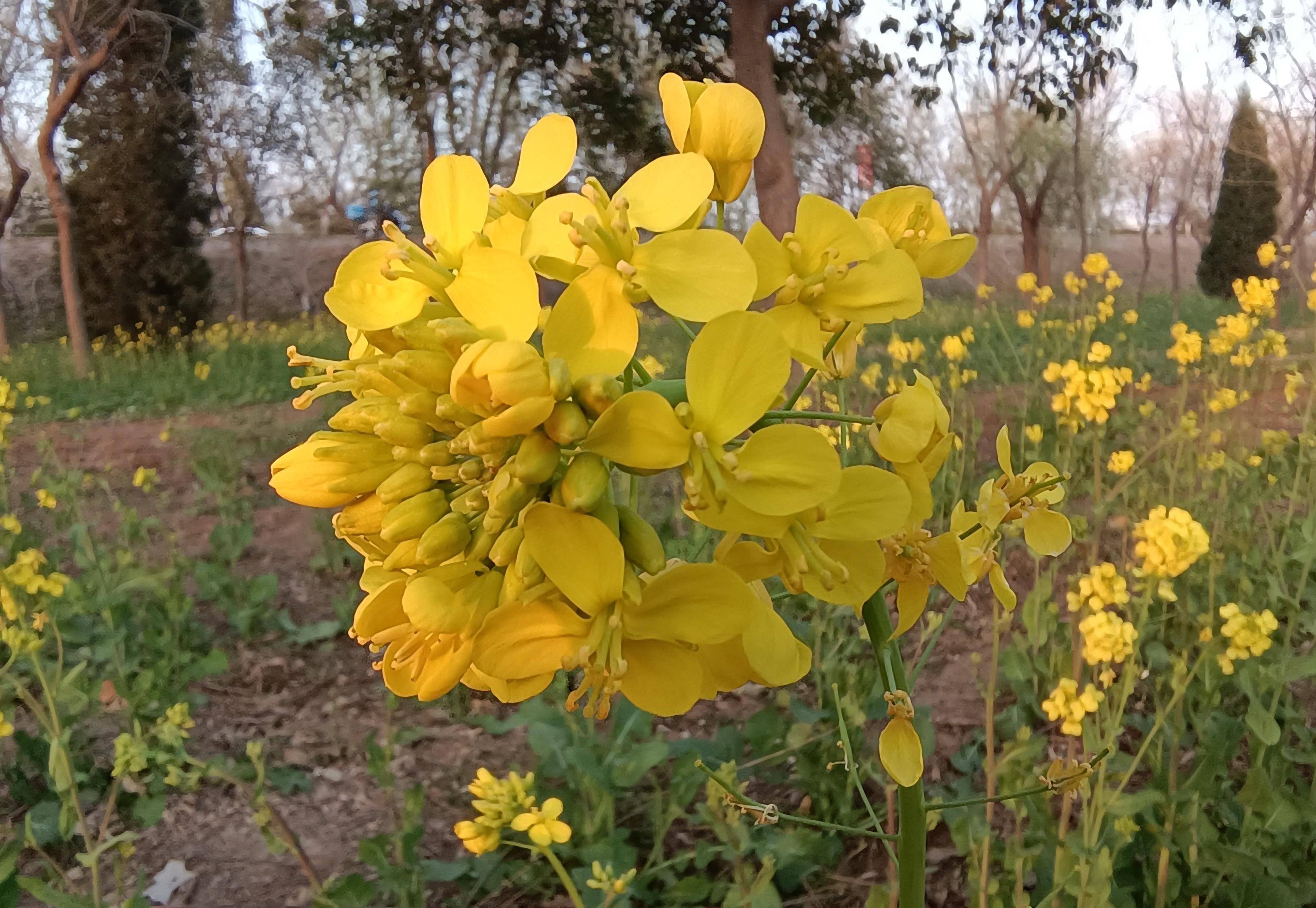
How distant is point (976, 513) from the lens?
0.61 metres

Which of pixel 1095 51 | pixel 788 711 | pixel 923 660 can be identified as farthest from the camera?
pixel 1095 51

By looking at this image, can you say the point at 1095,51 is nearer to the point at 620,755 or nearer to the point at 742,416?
the point at 620,755

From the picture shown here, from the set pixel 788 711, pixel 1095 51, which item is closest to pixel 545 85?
pixel 1095 51

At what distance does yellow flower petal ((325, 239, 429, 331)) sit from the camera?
20.9 inches

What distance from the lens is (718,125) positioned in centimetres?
57

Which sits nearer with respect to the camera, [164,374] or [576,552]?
[576,552]

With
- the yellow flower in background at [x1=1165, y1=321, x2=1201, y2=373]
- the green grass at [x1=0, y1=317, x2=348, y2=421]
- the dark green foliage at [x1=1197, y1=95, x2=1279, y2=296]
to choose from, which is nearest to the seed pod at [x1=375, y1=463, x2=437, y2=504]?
the yellow flower in background at [x1=1165, y1=321, x2=1201, y2=373]

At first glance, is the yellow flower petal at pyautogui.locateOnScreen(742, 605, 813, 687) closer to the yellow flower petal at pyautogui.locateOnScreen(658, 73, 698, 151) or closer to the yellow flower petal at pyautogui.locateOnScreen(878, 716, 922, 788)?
the yellow flower petal at pyautogui.locateOnScreen(878, 716, 922, 788)

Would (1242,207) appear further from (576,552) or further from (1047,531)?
(576,552)

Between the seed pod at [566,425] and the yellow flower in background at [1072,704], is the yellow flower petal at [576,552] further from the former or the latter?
the yellow flower in background at [1072,704]

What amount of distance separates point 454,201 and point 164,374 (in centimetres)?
666

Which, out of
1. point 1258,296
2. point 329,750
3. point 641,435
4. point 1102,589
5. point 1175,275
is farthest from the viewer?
point 1175,275

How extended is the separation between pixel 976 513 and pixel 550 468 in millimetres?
Answer: 320

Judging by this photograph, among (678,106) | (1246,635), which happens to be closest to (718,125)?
(678,106)
